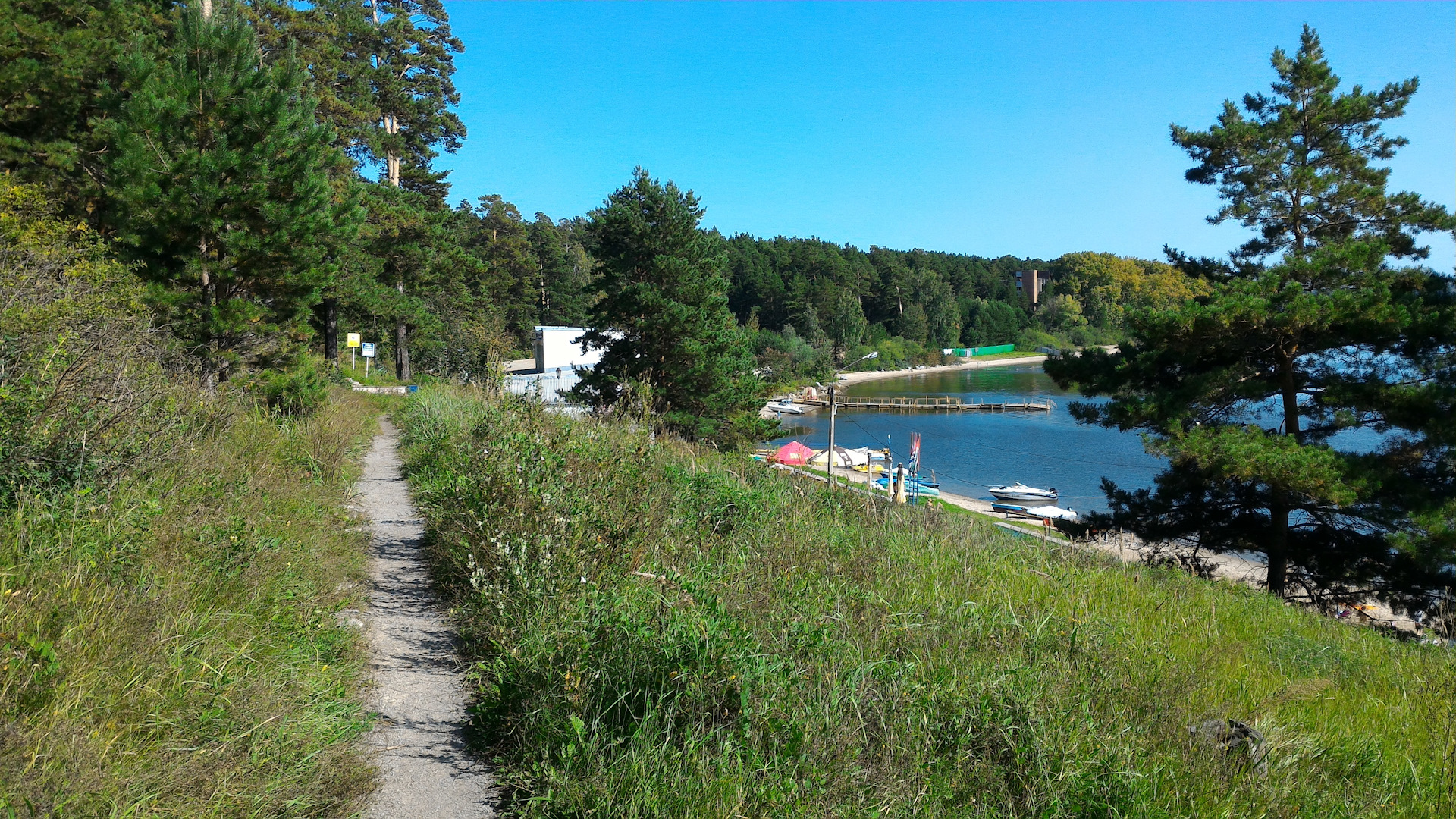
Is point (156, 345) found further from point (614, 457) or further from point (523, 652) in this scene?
point (523, 652)

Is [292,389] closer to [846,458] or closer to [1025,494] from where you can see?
[1025,494]

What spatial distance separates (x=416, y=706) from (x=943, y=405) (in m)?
79.1

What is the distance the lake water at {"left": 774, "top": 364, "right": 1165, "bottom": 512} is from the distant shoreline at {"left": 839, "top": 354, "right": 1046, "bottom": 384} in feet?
32.1

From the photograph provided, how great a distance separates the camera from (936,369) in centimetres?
12231

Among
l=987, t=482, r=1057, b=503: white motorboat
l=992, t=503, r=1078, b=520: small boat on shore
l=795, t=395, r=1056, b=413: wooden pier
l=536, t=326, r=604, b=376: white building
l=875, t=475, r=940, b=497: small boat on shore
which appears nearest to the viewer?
l=875, t=475, r=940, b=497: small boat on shore

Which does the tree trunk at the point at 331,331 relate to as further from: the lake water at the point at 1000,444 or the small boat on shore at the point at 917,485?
the small boat on shore at the point at 917,485

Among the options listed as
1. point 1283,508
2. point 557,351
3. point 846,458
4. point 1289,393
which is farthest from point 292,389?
point 557,351

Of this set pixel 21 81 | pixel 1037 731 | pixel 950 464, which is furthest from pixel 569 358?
pixel 1037 731

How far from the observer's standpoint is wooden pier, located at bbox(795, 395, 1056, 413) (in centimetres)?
7788

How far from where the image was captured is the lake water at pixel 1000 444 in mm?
43281

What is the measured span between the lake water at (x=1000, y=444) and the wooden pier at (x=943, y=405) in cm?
127

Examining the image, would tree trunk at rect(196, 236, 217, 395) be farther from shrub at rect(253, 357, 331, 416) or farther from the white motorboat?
the white motorboat

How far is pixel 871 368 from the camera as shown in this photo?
370 ft

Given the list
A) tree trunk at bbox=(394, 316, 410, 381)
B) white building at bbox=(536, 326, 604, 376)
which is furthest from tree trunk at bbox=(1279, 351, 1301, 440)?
white building at bbox=(536, 326, 604, 376)
